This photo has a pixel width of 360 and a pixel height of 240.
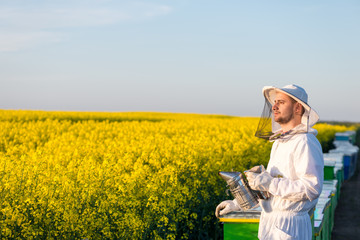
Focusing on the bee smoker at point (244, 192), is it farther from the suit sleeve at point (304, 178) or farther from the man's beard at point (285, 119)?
the man's beard at point (285, 119)

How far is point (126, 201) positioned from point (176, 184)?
0.97 metres

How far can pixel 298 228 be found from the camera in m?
3.38

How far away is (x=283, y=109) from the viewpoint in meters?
3.44

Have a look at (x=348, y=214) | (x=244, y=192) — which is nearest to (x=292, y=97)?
(x=244, y=192)

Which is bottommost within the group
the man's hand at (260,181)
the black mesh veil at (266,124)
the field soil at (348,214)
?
the field soil at (348,214)

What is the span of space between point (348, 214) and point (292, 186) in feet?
33.1

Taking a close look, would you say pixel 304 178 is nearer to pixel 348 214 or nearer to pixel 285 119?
pixel 285 119

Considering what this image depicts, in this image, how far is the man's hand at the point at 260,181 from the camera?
10.7 ft

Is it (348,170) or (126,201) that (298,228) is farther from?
(348,170)

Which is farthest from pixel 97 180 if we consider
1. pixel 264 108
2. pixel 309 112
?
pixel 309 112

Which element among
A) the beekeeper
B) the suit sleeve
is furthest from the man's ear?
the suit sleeve

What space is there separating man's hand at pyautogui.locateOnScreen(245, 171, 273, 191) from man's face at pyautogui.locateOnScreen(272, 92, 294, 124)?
439mm

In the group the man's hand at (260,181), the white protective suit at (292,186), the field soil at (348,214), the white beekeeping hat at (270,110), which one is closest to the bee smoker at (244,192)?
the white protective suit at (292,186)

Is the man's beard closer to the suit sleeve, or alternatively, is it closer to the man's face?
the man's face
